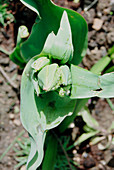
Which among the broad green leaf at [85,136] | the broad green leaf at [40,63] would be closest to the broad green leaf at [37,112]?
the broad green leaf at [40,63]

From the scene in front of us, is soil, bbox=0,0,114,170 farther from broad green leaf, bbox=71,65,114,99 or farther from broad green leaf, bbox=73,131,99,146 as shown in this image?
broad green leaf, bbox=71,65,114,99

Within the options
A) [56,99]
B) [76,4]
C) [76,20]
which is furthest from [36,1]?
[76,4]

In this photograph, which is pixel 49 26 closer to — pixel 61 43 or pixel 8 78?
pixel 61 43

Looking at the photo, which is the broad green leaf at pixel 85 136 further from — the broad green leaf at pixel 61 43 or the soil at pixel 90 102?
the broad green leaf at pixel 61 43

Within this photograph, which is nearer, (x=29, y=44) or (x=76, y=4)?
(x=29, y=44)

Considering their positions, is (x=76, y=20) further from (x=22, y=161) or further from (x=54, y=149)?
(x=22, y=161)

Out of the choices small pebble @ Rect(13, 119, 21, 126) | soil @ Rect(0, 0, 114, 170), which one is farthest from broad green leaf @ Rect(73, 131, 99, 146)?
small pebble @ Rect(13, 119, 21, 126)
